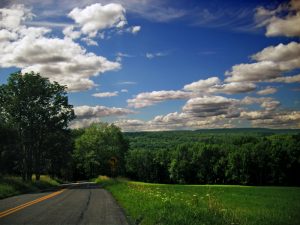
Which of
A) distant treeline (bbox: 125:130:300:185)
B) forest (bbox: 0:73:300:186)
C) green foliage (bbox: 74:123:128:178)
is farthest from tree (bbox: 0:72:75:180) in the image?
distant treeline (bbox: 125:130:300:185)

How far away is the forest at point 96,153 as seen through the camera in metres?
47.8

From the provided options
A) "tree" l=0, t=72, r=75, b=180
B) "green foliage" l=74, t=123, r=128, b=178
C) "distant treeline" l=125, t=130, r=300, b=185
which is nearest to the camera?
"tree" l=0, t=72, r=75, b=180

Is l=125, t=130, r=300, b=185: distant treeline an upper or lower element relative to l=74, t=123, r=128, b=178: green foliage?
lower

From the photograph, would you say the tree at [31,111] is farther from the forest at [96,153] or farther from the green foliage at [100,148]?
the green foliage at [100,148]

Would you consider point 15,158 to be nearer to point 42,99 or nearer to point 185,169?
point 42,99

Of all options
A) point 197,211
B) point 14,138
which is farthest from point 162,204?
point 14,138

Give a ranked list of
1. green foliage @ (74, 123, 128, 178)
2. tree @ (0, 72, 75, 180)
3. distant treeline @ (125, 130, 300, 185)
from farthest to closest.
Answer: distant treeline @ (125, 130, 300, 185) → green foliage @ (74, 123, 128, 178) → tree @ (0, 72, 75, 180)

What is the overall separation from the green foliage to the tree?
39.2 meters

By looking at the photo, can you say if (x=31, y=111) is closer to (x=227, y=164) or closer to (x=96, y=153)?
(x=96, y=153)

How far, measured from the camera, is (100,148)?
92.7 meters

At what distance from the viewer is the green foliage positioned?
92.0m

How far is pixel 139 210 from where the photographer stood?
1566 cm

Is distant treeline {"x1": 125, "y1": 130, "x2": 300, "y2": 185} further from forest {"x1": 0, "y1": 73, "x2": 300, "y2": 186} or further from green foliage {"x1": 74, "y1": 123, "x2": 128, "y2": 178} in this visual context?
green foliage {"x1": 74, "y1": 123, "x2": 128, "y2": 178}

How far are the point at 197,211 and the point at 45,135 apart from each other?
41.6 m
